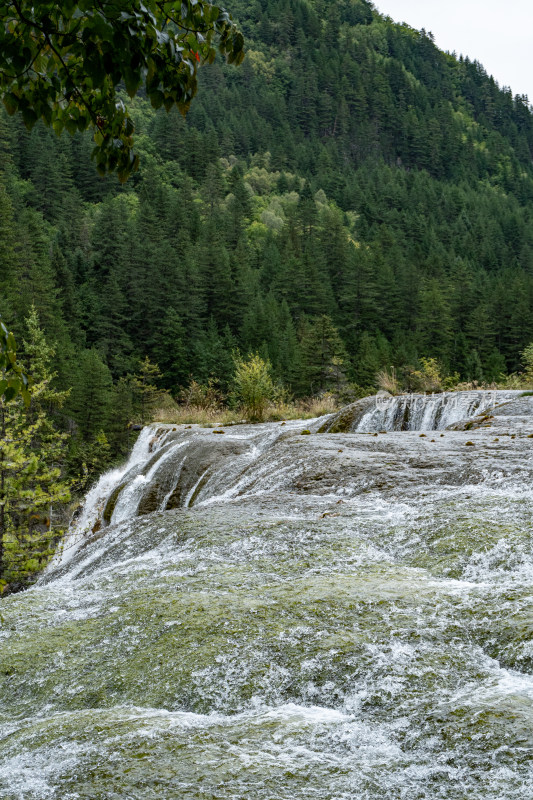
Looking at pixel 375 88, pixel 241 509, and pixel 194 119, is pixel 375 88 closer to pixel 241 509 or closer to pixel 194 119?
pixel 194 119

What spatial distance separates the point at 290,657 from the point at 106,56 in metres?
2.65

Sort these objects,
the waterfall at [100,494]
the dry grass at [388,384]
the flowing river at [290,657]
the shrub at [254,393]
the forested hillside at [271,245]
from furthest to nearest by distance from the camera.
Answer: the forested hillside at [271,245] → the dry grass at [388,384] → the shrub at [254,393] → the waterfall at [100,494] → the flowing river at [290,657]

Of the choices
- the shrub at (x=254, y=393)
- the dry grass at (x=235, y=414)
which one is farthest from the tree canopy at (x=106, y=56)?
the shrub at (x=254, y=393)

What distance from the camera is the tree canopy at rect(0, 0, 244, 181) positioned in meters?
1.84

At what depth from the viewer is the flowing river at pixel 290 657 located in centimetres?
220

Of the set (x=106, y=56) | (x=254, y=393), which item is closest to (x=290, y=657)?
(x=106, y=56)

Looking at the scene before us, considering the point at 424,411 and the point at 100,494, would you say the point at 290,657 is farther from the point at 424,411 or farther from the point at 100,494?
the point at 100,494

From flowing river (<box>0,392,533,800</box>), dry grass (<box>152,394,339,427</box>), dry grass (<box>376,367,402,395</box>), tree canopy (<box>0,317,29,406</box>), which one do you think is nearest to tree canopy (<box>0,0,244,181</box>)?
tree canopy (<box>0,317,29,406</box>)

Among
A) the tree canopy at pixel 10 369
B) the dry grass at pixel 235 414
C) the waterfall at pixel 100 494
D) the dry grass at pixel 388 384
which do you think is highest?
the tree canopy at pixel 10 369

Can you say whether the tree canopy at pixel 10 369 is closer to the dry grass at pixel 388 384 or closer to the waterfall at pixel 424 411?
the waterfall at pixel 424 411

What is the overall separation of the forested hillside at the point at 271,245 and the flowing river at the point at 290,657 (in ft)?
101

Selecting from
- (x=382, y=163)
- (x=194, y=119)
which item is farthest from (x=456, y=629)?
(x=382, y=163)

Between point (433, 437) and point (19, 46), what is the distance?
30.6 feet

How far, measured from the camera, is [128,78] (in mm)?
1886
